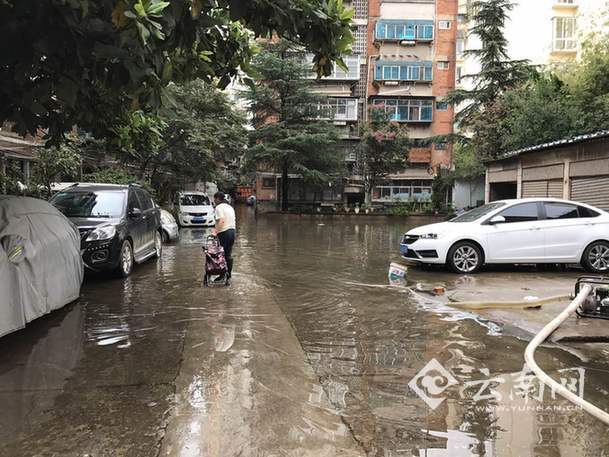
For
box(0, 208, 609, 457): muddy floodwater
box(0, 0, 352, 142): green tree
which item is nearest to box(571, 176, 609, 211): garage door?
box(0, 208, 609, 457): muddy floodwater

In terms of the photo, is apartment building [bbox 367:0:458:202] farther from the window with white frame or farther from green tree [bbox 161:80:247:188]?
green tree [bbox 161:80:247:188]

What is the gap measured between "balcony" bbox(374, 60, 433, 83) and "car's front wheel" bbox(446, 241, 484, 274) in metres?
35.2

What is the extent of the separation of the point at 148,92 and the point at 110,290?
5.13m

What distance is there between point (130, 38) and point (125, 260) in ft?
21.6

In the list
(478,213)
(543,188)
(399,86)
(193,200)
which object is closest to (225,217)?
(478,213)

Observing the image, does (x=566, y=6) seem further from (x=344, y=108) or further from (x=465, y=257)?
(x=465, y=257)

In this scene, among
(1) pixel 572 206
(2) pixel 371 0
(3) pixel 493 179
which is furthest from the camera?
(2) pixel 371 0

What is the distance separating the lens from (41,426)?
3.61 meters

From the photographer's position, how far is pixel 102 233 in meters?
8.72

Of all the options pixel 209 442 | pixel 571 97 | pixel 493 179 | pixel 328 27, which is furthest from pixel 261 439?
pixel 571 97

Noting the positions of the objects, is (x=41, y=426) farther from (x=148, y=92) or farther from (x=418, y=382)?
(x=418, y=382)

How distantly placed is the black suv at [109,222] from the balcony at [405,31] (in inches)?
1442

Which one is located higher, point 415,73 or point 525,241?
point 415,73

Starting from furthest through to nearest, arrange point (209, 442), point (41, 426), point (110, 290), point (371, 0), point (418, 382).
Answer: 1. point (371, 0)
2. point (110, 290)
3. point (418, 382)
4. point (41, 426)
5. point (209, 442)
